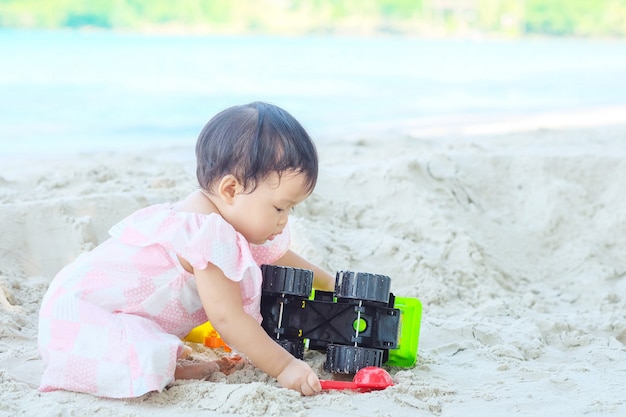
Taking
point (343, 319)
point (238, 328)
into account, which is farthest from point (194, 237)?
point (343, 319)

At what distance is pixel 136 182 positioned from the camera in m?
3.71

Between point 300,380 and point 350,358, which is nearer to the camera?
point 300,380

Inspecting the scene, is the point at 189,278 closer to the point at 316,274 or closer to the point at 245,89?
the point at 316,274

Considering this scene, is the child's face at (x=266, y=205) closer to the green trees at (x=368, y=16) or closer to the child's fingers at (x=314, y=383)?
the child's fingers at (x=314, y=383)

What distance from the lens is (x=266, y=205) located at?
2.01 m

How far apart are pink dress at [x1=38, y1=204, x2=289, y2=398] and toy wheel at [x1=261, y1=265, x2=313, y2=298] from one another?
6cm

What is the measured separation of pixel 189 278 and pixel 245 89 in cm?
989

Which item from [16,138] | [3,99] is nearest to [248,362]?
[16,138]

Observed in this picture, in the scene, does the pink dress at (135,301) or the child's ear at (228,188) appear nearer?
the pink dress at (135,301)

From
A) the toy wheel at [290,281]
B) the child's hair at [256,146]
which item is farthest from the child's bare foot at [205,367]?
the child's hair at [256,146]

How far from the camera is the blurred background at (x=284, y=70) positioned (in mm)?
7863

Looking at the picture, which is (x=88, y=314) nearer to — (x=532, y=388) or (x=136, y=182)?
(x=532, y=388)

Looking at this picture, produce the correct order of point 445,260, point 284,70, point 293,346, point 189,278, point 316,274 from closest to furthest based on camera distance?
point 189,278
point 293,346
point 316,274
point 445,260
point 284,70

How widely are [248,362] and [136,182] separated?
1.75 m
